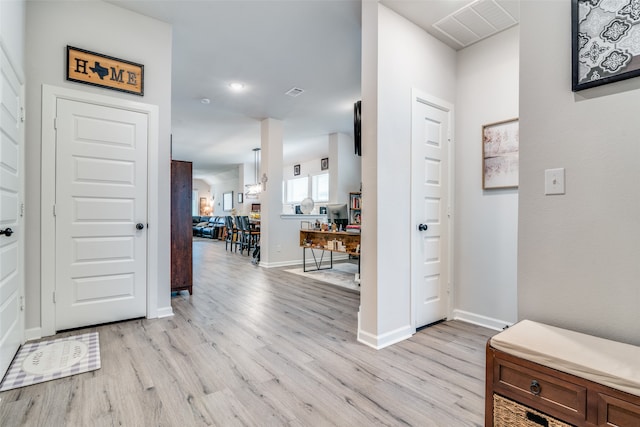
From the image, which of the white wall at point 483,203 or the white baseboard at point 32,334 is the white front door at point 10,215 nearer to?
the white baseboard at point 32,334

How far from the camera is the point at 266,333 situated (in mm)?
2713

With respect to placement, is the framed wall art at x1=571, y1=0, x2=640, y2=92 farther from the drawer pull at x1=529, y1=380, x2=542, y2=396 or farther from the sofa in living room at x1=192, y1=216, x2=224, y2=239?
the sofa in living room at x1=192, y1=216, x2=224, y2=239

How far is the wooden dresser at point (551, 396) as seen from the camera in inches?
39.7

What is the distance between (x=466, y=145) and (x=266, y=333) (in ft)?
8.51

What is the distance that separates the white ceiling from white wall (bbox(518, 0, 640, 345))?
141cm

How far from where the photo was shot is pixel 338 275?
5312 mm

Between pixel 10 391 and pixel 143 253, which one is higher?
pixel 143 253

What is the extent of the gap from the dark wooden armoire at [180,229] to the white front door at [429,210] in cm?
276

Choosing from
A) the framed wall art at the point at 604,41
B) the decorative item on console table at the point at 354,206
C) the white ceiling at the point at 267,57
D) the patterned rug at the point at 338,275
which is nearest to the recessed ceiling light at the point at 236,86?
the white ceiling at the point at 267,57

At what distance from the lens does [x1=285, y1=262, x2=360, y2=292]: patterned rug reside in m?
4.64

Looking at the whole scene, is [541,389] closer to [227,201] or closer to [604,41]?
[604,41]

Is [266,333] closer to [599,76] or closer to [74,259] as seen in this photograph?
[74,259]

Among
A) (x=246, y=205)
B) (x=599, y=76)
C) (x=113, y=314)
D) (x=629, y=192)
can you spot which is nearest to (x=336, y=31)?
(x=599, y=76)

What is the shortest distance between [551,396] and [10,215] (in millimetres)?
3148
